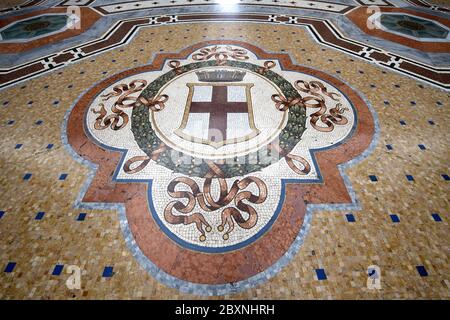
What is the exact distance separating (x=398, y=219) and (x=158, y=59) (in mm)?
4884

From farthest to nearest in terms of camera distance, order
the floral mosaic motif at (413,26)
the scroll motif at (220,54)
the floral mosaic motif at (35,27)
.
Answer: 1. the floral mosaic motif at (35,27)
2. the floral mosaic motif at (413,26)
3. the scroll motif at (220,54)

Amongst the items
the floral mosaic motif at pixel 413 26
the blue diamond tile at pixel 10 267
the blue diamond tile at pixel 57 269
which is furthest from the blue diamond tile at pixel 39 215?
the floral mosaic motif at pixel 413 26

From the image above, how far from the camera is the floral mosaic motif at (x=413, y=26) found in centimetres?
593

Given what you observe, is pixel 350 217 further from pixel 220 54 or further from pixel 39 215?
pixel 220 54

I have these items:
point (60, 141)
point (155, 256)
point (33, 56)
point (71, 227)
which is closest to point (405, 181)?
point (155, 256)

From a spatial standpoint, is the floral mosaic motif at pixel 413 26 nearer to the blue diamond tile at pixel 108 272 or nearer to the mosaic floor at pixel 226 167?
the mosaic floor at pixel 226 167

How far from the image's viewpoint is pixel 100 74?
472 cm

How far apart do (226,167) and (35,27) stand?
6962mm

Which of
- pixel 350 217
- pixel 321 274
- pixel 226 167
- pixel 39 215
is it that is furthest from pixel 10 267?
pixel 350 217

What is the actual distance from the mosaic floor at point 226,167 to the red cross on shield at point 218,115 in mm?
26

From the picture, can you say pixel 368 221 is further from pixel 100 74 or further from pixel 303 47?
pixel 100 74

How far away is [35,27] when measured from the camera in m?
6.45

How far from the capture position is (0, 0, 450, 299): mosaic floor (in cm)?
223

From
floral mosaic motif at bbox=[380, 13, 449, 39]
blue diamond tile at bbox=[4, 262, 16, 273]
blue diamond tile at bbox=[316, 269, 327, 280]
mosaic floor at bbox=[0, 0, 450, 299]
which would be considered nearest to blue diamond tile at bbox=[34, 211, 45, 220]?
mosaic floor at bbox=[0, 0, 450, 299]
